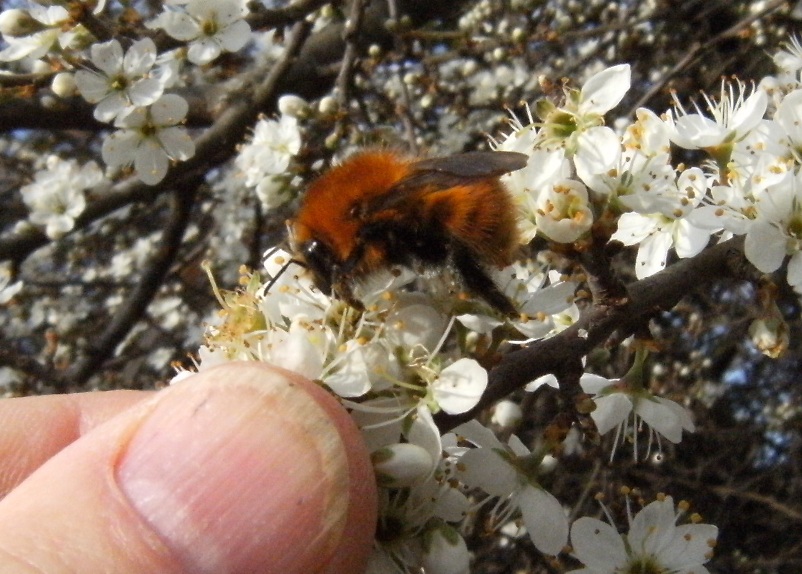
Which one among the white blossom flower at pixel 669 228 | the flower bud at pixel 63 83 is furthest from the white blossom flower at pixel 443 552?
the flower bud at pixel 63 83

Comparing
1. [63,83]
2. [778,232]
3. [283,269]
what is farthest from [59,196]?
[778,232]

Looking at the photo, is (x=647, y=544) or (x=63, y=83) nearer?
(x=647, y=544)

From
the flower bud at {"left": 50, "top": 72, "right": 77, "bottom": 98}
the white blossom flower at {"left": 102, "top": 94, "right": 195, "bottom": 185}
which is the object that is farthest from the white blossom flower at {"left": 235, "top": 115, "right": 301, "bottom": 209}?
the flower bud at {"left": 50, "top": 72, "right": 77, "bottom": 98}

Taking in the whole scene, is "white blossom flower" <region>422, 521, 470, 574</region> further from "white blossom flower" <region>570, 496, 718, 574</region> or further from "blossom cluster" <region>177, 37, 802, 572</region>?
"white blossom flower" <region>570, 496, 718, 574</region>

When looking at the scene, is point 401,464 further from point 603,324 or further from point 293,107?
point 293,107

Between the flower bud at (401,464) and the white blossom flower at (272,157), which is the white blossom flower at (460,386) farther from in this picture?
the white blossom flower at (272,157)

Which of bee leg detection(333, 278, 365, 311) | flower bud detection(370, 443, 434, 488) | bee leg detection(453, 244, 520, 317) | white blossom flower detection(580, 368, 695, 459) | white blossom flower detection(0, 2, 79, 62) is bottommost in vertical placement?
white blossom flower detection(580, 368, 695, 459)
